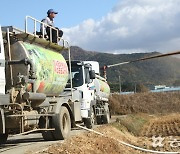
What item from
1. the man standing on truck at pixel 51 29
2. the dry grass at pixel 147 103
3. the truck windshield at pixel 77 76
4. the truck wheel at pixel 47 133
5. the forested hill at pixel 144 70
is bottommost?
the truck wheel at pixel 47 133

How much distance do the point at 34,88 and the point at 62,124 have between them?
2054mm

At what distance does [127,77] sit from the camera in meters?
129

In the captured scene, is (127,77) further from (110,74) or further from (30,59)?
(30,59)

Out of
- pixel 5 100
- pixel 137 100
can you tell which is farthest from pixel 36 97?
pixel 137 100

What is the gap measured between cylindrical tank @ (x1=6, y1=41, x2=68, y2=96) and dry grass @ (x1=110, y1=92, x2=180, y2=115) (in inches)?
1376

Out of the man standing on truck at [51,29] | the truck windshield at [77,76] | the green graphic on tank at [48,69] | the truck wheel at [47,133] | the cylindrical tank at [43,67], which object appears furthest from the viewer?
the truck windshield at [77,76]

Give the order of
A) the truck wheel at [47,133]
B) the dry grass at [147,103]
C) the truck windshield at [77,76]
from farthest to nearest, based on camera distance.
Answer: the dry grass at [147,103] < the truck windshield at [77,76] < the truck wheel at [47,133]

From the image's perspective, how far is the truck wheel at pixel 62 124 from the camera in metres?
13.6

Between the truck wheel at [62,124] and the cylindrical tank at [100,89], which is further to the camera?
the cylindrical tank at [100,89]

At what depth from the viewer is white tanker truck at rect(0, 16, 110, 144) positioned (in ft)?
37.7

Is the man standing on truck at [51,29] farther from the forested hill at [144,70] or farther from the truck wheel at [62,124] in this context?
the forested hill at [144,70]

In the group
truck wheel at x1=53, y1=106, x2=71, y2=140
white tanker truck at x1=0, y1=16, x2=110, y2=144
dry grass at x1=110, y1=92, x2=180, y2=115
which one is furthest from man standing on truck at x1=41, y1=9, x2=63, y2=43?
dry grass at x1=110, y1=92, x2=180, y2=115

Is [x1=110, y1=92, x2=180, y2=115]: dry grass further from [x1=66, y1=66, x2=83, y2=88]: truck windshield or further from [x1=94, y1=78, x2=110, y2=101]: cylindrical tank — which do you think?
[x1=66, y1=66, x2=83, y2=88]: truck windshield

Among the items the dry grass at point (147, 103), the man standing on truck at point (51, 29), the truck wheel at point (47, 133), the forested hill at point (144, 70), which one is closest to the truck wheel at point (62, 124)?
the truck wheel at point (47, 133)
